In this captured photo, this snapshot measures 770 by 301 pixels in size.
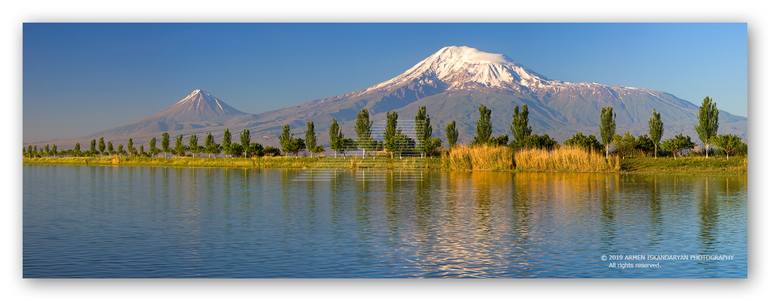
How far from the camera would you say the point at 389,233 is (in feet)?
47.8

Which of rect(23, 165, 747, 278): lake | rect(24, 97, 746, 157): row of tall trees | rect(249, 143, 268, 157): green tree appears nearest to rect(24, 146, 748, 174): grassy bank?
rect(24, 97, 746, 157): row of tall trees

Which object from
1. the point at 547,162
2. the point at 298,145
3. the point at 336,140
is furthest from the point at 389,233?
the point at 298,145

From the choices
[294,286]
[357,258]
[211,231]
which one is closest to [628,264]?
[357,258]

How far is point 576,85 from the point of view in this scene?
6939 inches

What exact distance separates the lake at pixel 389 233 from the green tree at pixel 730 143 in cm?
1580

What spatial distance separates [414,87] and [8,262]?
13375 centimetres

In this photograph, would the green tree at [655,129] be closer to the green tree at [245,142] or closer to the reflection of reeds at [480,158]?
the reflection of reeds at [480,158]

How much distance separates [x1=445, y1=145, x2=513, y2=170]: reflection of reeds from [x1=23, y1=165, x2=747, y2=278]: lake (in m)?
13.8

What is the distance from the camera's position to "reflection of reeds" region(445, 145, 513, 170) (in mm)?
38094

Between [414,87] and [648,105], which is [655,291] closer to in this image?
[414,87]

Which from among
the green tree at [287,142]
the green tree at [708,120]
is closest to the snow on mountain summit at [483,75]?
the green tree at [287,142]

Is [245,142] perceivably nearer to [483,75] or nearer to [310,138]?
[310,138]

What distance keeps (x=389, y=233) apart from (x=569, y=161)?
914 inches

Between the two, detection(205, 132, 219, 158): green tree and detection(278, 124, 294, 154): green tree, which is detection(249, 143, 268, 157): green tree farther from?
detection(205, 132, 219, 158): green tree
